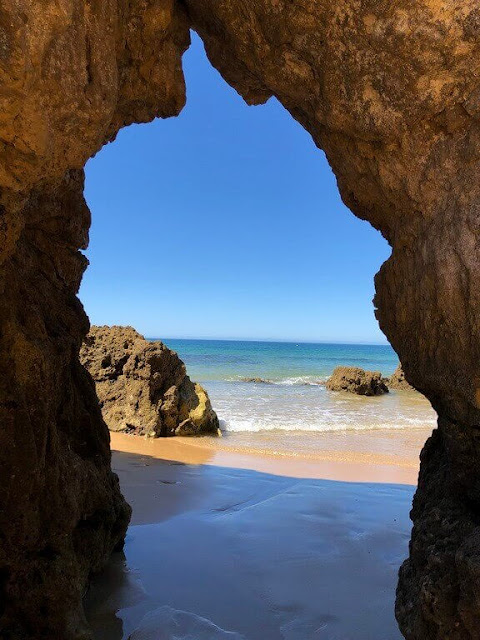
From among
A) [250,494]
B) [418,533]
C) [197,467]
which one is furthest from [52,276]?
[197,467]

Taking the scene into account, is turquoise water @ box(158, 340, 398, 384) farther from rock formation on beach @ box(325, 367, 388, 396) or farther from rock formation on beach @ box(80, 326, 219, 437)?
rock formation on beach @ box(80, 326, 219, 437)

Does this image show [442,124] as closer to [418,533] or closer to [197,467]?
[418,533]

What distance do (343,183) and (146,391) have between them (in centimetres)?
708

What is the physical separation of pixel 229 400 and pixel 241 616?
12664 mm

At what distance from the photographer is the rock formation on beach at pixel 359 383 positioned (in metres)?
18.9

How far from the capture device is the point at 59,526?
2883mm

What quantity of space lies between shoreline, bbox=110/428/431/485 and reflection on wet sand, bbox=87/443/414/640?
728 mm

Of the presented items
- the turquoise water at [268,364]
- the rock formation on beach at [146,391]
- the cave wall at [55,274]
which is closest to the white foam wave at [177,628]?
the cave wall at [55,274]

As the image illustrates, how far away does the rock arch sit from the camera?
219cm

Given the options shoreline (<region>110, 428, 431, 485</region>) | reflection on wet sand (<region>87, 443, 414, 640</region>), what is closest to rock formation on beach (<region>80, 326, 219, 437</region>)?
shoreline (<region>110, 428, 431, 485</region>)

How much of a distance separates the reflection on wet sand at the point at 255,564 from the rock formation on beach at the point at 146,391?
3.19 m

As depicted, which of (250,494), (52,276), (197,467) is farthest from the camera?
(197,467)

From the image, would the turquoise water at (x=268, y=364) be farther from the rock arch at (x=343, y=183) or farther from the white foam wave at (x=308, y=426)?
the rock arch at (x=343, y=183)

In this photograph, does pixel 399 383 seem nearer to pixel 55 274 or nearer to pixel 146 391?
pixel 146 391
